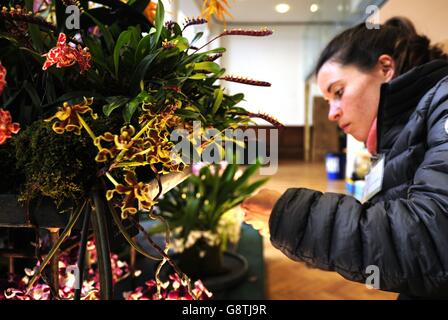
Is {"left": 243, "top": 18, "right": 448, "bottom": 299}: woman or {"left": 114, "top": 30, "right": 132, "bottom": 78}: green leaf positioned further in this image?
{"left": 243, "top": 18, "right": 448, "bottom": 299}: woman

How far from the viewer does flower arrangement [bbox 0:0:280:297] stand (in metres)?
0.36

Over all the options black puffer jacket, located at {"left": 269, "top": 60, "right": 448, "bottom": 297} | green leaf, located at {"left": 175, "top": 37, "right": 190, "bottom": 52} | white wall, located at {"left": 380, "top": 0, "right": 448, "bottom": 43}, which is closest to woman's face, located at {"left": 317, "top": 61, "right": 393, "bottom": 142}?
black puffer jacket, located at {"left": 269, "top": 60, "right": 448, "bottom": 297}

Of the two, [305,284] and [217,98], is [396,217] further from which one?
[305,284]

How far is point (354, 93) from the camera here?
A: 1045 mm

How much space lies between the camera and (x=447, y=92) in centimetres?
72

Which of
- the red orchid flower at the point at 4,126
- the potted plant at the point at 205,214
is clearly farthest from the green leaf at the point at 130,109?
the potted plant at the point at 205,214

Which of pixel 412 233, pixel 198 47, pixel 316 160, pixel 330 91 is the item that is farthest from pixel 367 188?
pixel 316 160

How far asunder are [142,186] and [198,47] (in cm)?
25

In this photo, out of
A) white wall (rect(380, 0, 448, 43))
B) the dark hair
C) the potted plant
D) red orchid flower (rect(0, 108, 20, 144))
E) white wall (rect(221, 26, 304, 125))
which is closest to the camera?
red orchid flower (rect(0, 108, 20, 144))

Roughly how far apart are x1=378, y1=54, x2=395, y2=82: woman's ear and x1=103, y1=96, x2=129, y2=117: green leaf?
0.84m

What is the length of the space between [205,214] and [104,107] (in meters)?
1.59

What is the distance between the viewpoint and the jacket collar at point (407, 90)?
885 millimetres

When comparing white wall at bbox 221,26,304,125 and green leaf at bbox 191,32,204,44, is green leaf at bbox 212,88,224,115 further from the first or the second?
white wall at bbox 221,26,304,125

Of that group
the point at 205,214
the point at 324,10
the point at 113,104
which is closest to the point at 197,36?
the point at 113,104
